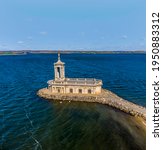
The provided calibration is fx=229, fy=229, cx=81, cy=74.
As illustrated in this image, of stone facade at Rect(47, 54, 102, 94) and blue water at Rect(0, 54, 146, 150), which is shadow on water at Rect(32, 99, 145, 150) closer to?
blue water at Rect(0, 54, 146, 150)

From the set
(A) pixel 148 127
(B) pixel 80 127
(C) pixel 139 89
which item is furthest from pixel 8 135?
(C) pixel 139 89

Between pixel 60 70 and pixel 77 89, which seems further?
pixel 60 70

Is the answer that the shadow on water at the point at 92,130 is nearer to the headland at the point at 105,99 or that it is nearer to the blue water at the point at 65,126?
the blue water at the point at 65,126

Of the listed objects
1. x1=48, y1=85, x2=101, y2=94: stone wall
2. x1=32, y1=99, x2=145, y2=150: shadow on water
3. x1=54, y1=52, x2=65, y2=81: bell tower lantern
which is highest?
x1=54, y1=52, x2=65, y2=81: bell tower lantern

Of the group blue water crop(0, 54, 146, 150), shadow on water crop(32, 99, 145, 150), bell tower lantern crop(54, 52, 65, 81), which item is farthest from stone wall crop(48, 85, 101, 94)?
shadow on water crop(32, 99, 145, 150)

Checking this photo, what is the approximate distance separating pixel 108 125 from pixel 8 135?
19.0m

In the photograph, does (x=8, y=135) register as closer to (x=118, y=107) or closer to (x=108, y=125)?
(x=108, y=125)

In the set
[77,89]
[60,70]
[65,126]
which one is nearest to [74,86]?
[77,89]

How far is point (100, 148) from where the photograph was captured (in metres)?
36.2

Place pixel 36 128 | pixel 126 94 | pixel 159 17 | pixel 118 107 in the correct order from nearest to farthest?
pixel 159 17 → pixel 36 128 → pixel 118 107 → pixel 126 94

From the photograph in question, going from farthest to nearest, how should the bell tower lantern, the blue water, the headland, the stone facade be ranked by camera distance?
the bell tower lantern, the stone facade, the headland, the blue water

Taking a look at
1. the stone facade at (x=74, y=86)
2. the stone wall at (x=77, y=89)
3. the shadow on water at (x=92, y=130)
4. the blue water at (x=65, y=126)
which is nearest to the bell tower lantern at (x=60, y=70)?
the stone facade at (x=74, y=86)

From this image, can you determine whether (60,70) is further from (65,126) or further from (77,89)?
(65,126)

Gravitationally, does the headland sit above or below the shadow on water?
above
